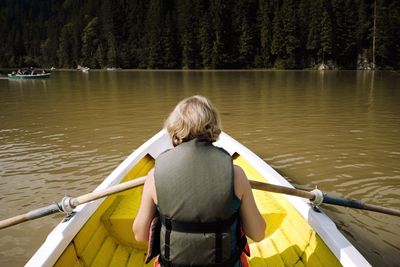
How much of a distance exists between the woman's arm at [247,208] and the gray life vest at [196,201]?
75mm

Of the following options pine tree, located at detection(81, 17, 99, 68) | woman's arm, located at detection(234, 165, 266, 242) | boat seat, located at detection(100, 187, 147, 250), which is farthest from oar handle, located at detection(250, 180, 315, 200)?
pine tree, located at detection(81, 17, 99, 68)

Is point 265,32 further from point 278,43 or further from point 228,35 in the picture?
point 228,35

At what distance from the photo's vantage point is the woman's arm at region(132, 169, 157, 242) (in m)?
2.18

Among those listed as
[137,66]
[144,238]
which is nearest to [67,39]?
[137,66]


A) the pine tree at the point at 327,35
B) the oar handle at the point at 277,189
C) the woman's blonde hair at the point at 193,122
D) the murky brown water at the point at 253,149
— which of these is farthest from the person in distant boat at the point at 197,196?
the pine tree at the point at 327,35

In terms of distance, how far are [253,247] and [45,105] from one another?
53.9ft

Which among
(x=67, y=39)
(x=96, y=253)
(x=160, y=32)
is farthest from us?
(x=67, y=39)

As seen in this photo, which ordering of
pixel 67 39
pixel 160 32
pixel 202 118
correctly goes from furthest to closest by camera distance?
1. pixel 67 39
2. pixel 160 32
3. pixel 202 118

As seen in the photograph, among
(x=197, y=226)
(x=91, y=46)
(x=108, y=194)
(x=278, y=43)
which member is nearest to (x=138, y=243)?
(x=108, y=194)

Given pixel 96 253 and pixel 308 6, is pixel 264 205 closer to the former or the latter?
pixel 96 253

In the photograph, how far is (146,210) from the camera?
2.26m

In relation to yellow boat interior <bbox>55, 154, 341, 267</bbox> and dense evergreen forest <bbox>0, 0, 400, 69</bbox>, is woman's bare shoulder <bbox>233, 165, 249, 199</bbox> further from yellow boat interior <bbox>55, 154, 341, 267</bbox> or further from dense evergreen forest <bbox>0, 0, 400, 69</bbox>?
dense evergreen forest <bbox>0, 0, 400, 69</bbox>

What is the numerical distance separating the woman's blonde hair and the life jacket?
0.06m

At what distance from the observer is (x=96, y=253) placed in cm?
346
